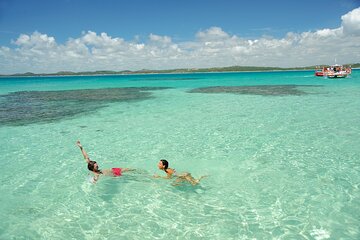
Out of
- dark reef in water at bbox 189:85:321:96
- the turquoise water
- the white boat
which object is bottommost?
the turquoise water

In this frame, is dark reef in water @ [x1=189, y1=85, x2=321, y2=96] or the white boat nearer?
dark reef in water @ [x1=189, y1=85, x2=321, y2=96]

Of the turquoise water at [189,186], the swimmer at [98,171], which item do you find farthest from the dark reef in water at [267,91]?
the swimmer at [98,171]

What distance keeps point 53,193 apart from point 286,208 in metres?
7.31

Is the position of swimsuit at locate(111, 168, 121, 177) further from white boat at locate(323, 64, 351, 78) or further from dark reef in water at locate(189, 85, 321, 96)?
white boat at locate(323, 64, 351, 78)

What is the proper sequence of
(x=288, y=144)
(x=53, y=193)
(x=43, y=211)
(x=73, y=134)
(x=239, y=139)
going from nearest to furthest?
(x=43, y=211), (x=53, y=193), (x=288, y=144), (x=239, y=139), (x=73, y=134)

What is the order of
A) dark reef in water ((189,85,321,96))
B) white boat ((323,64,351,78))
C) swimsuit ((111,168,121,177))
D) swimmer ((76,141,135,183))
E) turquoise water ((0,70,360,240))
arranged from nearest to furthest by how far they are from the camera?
turquoise water ((0,70,360,240))
swimmer ((76,141,135,183))
swimsuit ((111,168,121,177))
dark reef in water ((189,85,321,96))
white boat ((323,64,351,78))

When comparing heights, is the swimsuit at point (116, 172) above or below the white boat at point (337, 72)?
below

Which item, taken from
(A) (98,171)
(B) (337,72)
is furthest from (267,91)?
(A) (98,171)

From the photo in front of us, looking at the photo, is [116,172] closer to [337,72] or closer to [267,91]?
[267,91]

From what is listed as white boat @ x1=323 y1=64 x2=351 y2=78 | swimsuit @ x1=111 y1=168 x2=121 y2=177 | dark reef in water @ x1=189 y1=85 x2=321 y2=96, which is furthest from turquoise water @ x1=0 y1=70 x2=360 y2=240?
white boat @ x1=323 y1=64 x2=351 y2=78

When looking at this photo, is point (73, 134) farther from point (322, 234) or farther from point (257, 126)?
point (322, 234)

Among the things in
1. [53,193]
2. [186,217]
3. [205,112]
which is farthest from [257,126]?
[53,193]

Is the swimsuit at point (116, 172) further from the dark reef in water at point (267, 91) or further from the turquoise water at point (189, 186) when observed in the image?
the dark reef in water at point (267, 91)

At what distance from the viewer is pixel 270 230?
697 cm
